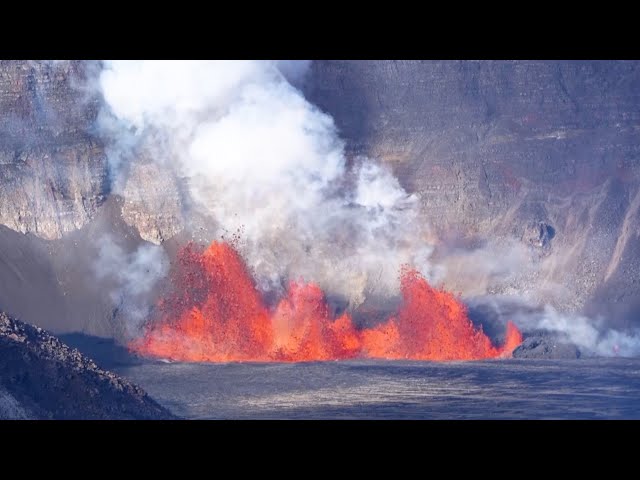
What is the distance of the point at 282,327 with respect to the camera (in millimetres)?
55344

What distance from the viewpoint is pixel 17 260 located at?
189ft

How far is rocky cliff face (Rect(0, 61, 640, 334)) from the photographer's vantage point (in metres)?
59.1

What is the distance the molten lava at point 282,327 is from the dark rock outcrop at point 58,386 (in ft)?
41.6

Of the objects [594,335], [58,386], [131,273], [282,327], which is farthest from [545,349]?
[58,386]

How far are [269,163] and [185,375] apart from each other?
12652 mm

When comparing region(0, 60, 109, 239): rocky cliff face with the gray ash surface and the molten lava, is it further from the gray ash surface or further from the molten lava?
the gray ash surface

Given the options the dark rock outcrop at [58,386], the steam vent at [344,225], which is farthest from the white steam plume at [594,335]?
the dark rock outcrop at [58,386]

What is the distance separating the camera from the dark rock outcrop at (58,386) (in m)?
38.2

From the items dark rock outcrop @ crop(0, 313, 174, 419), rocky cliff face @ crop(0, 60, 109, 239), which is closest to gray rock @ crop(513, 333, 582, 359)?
dark rock outcrop @ crop(0, 313, 174, 419)

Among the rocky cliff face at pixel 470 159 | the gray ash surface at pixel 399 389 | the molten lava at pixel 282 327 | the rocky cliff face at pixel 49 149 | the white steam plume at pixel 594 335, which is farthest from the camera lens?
the rocky cliff face at pixel 49 149

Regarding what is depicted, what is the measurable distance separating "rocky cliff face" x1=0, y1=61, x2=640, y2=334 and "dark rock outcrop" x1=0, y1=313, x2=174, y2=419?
1859 centimetres

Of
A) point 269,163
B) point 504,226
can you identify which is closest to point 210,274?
point 269,163

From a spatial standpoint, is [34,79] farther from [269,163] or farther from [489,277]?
[489,277]

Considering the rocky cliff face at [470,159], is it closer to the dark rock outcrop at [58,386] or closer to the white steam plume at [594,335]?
the white steam plume at [594,335]
